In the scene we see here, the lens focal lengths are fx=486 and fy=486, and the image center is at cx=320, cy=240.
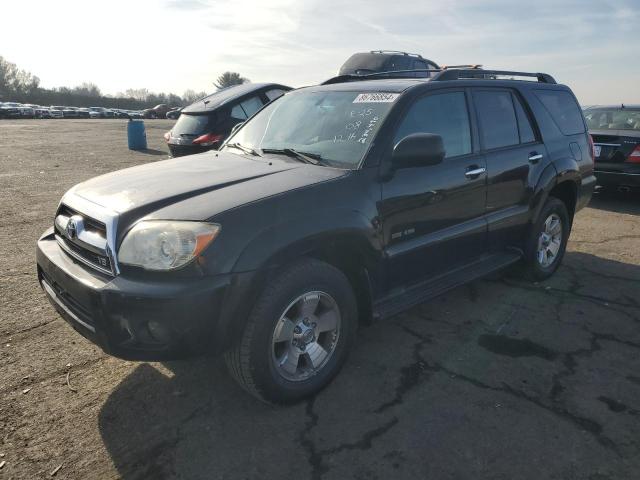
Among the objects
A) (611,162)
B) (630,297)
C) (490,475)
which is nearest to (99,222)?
(490,475)

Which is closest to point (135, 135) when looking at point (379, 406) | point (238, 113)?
point (238, 113)

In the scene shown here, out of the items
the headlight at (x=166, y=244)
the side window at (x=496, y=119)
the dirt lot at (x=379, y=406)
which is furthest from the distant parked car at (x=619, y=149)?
the headlight at (x=166, y=244)

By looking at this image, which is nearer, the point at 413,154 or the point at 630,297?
the point at 413,154

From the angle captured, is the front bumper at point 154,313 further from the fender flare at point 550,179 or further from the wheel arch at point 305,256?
the fender flare at point 550,179

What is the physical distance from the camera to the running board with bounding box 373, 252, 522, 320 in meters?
3.12

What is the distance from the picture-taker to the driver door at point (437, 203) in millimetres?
3115

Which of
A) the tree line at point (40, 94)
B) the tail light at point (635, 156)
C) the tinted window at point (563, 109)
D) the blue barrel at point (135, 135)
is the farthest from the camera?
the tree line at point (40, 94)

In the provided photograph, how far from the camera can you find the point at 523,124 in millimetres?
4344

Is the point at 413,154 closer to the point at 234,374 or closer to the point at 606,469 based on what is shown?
the point at 234,374

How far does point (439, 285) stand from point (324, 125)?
4.62 feet

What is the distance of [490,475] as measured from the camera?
2270 millimetres

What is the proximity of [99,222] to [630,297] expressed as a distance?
439 centimetres

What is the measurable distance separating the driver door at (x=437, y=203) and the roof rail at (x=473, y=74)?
0.15 metres

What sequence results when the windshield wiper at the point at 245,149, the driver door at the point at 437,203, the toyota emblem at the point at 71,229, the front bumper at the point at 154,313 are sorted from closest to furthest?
the front bumper at the point at 154,313 → the toyota emblem at the point at 71,229 → the driver door at the point at 437,203 → the windshield wiper at the point at 245,149
